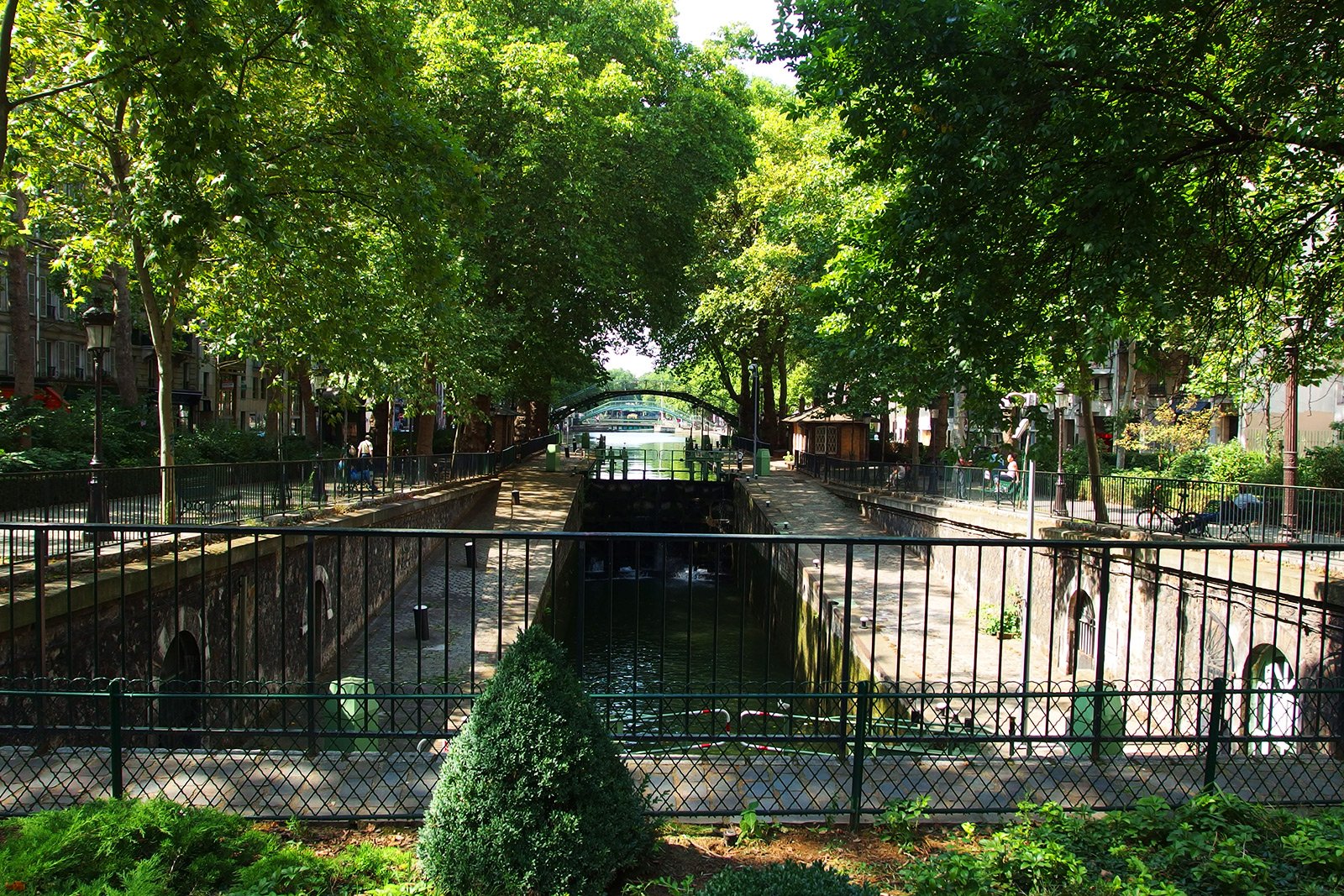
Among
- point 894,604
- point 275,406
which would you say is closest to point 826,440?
point 894,604

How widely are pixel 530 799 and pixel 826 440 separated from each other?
38560 mm

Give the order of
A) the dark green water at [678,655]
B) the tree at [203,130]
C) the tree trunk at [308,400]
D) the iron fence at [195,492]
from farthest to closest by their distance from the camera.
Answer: the tree trunk at [308,400]
the iron fence at [195,492]
the dark green water at [678,655]
the tree at [203,130]

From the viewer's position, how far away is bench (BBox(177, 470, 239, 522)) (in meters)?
12.4

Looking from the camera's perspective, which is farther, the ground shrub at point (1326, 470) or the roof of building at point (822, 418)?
the roof of building at point (822, 418)

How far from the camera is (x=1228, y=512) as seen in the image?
14719 millimetres

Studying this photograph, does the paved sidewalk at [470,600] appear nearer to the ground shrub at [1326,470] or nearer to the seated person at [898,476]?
the seated person at [898,476]

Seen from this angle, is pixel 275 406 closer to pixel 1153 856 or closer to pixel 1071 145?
pixel 1071 145

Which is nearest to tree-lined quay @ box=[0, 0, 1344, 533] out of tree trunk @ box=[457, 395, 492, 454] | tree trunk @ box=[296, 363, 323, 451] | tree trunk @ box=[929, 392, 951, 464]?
tree trunk @ box=[296, 363, 323, 451]

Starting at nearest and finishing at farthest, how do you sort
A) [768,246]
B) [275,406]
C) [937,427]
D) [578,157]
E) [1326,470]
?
1. [1326,470]
2. [275,406]
3. [578,157]
4. [768,246]
5. [937,427]

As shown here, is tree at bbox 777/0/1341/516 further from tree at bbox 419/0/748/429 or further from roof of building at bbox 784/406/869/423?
roof of building at bbox 784/406/869/423

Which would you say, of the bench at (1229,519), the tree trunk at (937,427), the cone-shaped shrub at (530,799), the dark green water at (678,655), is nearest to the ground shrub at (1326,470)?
the bench at (1229,519)

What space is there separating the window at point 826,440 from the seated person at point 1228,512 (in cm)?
2556

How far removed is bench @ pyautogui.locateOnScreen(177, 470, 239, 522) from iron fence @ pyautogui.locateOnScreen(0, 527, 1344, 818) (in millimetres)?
1093

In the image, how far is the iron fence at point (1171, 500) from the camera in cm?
1284
